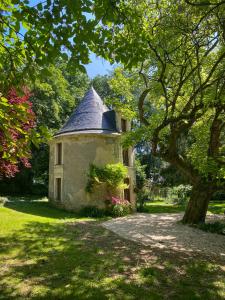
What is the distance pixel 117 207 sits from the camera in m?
19.2

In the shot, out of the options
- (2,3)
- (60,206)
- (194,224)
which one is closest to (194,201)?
(194,224)

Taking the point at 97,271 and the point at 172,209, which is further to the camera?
the point at 172,209

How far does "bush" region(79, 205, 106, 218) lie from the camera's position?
18578mm

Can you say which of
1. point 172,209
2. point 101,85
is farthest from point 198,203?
point 101,85

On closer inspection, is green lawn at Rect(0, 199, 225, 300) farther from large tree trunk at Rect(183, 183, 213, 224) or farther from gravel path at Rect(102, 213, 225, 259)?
large tree trunk at Rect(183, 183, 213, 224)

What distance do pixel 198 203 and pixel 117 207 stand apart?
633 cm

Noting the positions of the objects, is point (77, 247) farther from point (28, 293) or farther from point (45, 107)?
point (45, 107)

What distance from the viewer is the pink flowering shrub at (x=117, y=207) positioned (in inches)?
750

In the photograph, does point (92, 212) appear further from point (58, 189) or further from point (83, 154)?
point (58, 189)

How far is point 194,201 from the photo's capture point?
46.8 feet

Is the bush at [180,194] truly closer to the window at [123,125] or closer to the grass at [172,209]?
the grass at [172,209]

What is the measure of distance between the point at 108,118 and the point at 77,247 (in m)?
14.1

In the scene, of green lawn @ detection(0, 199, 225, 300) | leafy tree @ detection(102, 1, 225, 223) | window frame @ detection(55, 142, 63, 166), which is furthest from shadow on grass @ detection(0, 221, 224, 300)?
window frame @ detection(55, 142, 63, 166)

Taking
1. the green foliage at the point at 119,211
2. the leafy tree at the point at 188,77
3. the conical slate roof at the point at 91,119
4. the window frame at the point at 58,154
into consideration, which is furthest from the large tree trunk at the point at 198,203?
the window frame at the point at 58,154
